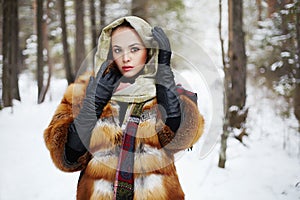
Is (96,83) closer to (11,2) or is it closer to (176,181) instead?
(176,181)

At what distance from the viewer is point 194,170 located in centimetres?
235

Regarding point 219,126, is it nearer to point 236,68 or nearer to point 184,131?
point 184,131

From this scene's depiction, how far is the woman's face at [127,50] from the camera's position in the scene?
1.39 meters

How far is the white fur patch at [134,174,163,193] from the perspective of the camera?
4.28 ft

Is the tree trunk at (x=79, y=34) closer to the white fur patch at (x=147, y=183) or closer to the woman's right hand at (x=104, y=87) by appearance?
the woman's right hand at (x=104, y=87)

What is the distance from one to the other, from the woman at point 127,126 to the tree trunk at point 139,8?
11.1ft

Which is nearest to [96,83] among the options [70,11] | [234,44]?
[234,44]

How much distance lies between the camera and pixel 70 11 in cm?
766

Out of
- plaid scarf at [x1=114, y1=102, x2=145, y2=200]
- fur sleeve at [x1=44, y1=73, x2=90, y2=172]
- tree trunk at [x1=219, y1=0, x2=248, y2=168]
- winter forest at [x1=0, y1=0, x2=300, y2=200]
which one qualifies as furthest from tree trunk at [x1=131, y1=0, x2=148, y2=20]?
plaid scarf at [x1=114, y1=102, x2=145, y2=200]

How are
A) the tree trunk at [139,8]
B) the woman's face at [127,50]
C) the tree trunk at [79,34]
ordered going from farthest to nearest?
the tree trunk at [79,34], the tree trunk at [139,8], the woman's face at [127,50]

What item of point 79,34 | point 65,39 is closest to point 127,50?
point 65,39

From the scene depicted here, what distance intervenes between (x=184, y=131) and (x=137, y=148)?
0.78 feet

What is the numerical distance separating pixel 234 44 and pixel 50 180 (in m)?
2.98

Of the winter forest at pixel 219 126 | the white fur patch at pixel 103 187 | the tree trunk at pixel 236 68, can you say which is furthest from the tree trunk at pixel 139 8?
the white fur patch at pixel 103 187
